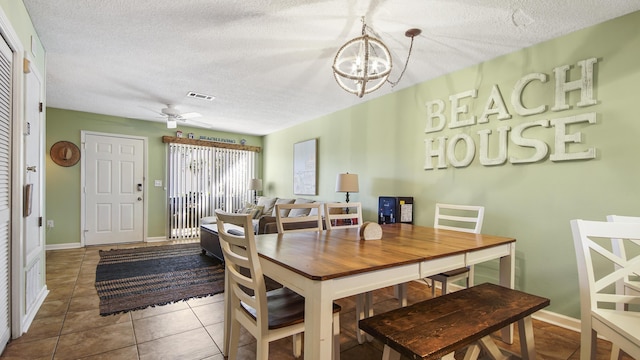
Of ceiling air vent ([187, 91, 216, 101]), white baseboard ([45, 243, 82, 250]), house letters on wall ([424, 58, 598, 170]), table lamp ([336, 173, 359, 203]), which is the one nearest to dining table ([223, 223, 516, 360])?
house letters on wall ([424, 58, 598, 170])

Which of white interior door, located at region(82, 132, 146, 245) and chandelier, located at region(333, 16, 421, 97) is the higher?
chandelier, located at region(333, 16, 421, 97)

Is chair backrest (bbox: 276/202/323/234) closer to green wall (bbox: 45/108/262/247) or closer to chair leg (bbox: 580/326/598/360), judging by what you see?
chair leg (bbox: 580/326/598/360)

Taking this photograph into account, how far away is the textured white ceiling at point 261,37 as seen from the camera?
6.73 ft

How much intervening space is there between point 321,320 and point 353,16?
2010 millimetres

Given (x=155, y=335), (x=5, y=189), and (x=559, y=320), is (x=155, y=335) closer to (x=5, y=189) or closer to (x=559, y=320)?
(x=5, y=189)

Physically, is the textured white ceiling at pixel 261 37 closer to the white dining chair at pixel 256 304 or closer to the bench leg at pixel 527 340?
the white dining chair at pixel 256 304

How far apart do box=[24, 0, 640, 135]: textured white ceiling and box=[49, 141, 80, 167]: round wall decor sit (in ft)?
4.52

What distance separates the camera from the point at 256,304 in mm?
1365

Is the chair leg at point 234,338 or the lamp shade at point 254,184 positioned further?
the lamp shade at point 254,184

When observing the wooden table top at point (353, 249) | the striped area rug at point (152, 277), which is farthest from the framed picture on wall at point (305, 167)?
the wooden table top at point (353, 249)

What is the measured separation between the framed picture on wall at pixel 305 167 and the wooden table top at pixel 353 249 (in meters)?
3.06

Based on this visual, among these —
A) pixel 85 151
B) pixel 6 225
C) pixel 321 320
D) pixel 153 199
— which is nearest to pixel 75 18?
pixel 6 225

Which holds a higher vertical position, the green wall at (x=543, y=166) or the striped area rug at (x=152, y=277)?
the green wall at (x=543, y=166)

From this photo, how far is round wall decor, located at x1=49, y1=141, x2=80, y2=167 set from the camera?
16.1 ft
